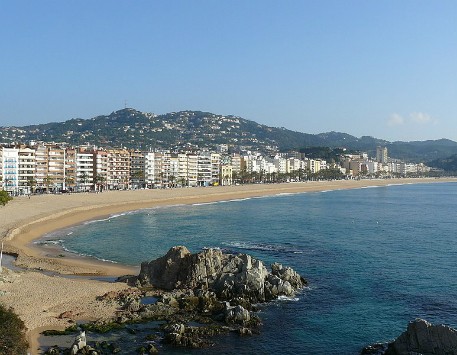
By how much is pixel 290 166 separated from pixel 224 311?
155 m

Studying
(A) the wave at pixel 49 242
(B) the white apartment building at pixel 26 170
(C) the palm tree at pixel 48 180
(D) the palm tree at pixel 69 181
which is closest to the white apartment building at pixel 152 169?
(D) the palm tree at pixel 69 181

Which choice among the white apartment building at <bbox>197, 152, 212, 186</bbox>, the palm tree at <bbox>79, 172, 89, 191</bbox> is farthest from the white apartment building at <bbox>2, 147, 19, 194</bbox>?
the white apartment building at <bbox>197, 152, 212, 186</bbox>

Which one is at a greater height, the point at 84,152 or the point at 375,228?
the point at 84,152

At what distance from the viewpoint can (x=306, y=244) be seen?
36.2 m

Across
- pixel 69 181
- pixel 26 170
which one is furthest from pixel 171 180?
pixel 26 170

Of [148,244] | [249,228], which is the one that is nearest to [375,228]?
[249,228]

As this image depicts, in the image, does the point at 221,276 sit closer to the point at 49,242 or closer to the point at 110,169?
the point at 49,242

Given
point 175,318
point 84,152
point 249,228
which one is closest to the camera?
point 175,318

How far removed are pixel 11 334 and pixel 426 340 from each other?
12095 millimetres

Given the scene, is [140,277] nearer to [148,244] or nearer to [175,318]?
[175,318]

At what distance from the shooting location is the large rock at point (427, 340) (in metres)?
14.8

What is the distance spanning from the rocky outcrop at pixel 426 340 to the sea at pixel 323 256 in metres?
1.66

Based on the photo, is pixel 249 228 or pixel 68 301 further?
pixel 249 228

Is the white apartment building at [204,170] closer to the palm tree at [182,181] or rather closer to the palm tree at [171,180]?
the palm tree at [182,181]
